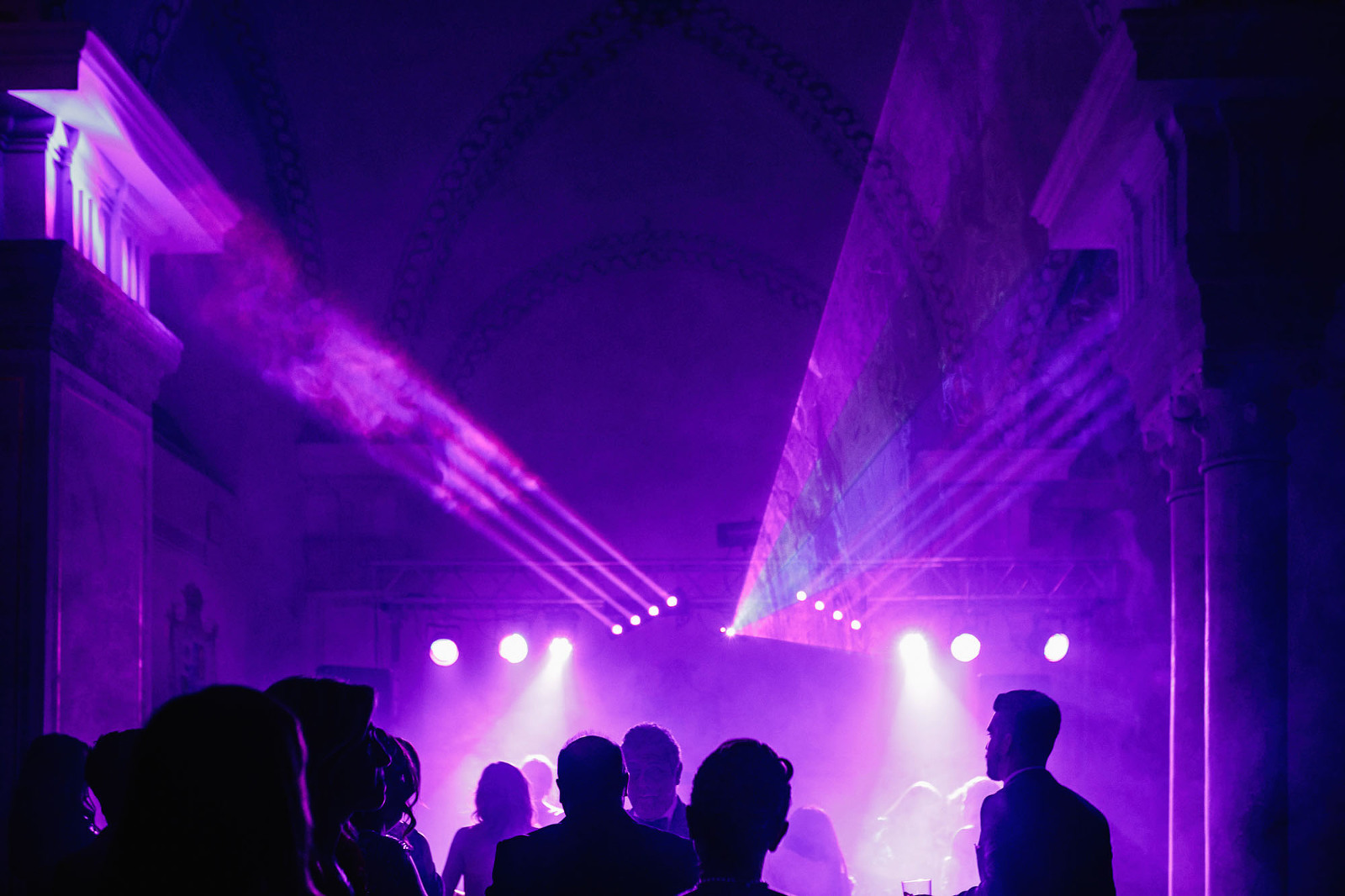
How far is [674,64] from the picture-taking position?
977cm

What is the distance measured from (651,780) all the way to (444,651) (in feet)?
23.8

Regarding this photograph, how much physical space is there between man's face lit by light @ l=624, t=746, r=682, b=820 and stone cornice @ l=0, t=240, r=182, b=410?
291 cm

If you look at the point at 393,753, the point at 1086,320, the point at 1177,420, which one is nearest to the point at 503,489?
the point at 1086,320

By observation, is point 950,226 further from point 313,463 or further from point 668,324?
point 313,463

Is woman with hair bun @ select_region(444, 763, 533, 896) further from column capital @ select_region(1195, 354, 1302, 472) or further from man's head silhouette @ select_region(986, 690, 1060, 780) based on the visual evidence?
column capital @ select_region(1195, 354, 1302, 472)

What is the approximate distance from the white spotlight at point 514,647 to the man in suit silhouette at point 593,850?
842 cm

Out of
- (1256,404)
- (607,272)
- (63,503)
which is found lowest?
(63,503)

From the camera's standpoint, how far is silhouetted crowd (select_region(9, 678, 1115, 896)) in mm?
1327

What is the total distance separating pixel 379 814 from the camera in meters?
2.96

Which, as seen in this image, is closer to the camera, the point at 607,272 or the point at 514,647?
the point at 514,647

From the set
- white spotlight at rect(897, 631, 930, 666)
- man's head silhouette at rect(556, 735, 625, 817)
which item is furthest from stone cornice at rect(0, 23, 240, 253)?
white spotlight at rect(897, 631, 930, 666)

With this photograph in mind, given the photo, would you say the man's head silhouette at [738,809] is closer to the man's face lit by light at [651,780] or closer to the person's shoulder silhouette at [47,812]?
the man's face lit by light at [651,780]

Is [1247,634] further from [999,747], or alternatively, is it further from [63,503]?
[63,503]

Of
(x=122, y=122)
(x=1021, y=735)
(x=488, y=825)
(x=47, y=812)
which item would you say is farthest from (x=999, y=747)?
(x=122, y=122)
